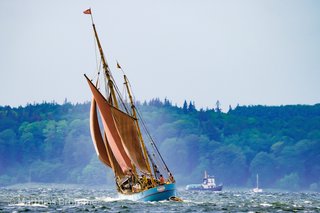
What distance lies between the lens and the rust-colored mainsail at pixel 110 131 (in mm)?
95812

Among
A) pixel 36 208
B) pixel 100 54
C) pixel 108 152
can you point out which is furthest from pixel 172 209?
pixel 100 54

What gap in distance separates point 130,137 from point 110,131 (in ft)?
7.36

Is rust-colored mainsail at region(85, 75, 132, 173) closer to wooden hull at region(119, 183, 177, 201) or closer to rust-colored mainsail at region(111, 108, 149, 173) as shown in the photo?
rust-colored mainsail at region(111, 108, 149, 173)

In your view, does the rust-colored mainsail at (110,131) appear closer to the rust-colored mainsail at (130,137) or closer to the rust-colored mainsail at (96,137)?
the rust-colored mainsail at (130,137)

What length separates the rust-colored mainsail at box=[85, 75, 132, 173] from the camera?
314 ft

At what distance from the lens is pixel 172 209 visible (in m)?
82.4

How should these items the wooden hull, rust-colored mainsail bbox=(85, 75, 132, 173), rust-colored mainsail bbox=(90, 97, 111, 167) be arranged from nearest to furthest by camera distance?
the wooden hull → rust-colored mainsail bbox=(85, 75, 132, 173) → rust-colored mainsail bbox=(90, 97, 111, 167)

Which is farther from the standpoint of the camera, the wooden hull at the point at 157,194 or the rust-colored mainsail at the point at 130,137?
the rust-colored mainsail at the point at 130,137

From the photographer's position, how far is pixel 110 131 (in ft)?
316

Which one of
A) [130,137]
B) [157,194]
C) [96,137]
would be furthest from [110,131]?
[157,194]

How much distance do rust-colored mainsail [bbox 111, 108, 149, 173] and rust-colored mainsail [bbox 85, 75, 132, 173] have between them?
1.70ft

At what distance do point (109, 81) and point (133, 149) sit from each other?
33.3 ft

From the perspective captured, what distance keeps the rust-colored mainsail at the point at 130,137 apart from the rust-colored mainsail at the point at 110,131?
1.70 ft

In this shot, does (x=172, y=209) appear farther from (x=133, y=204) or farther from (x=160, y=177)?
(x=160, y=177)
